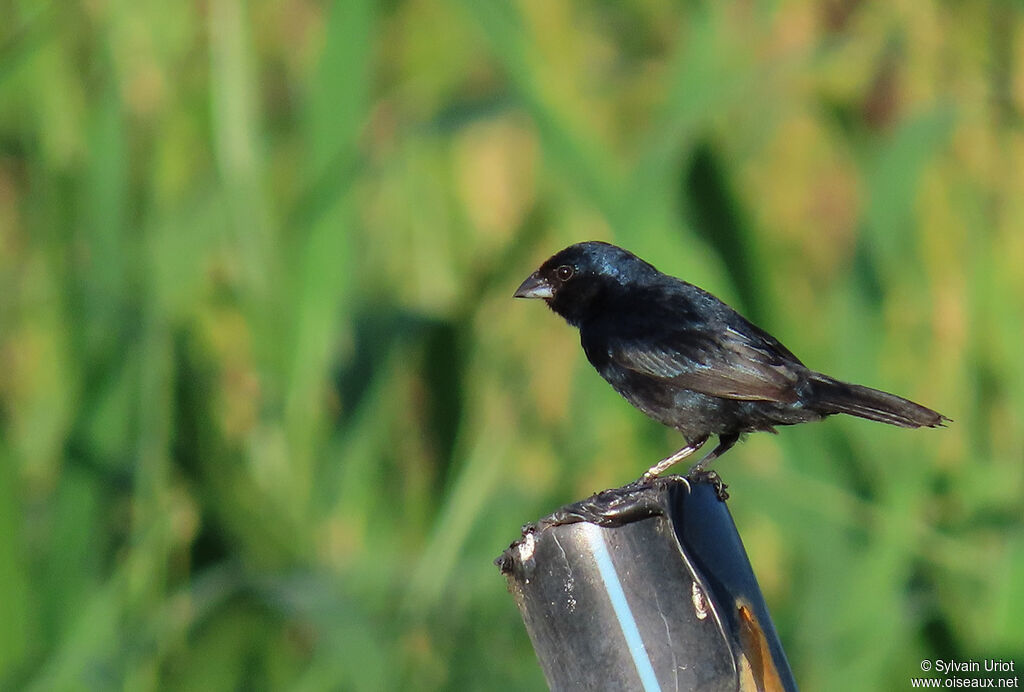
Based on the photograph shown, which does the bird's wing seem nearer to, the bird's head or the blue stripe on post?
the bird's head

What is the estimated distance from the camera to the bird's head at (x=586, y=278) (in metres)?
3.41

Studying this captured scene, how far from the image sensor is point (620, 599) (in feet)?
6.08

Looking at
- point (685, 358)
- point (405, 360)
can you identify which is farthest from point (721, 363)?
point (405, 360)

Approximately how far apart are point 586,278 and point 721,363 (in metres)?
0.56

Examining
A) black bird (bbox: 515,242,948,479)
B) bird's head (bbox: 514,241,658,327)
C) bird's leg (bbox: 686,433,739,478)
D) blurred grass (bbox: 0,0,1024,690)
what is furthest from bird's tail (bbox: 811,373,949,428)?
blurred grass (bbox: 0,0,1024,690)

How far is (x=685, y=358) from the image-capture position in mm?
3031

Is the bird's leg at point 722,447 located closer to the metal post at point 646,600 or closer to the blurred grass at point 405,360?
the blurred grass at point 405,360

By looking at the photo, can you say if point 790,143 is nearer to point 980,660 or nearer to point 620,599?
point 980,660

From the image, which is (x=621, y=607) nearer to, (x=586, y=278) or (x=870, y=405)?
(x=870, y=405)

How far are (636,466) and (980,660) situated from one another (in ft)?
4.38

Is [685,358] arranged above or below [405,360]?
below

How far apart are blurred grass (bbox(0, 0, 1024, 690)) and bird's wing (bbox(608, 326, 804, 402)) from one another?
2.27 feet

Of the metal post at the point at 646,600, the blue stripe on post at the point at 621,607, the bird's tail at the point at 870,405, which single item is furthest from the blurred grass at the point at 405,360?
the blue stripe on post at the point at 621,607

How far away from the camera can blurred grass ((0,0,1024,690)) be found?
151 inches
